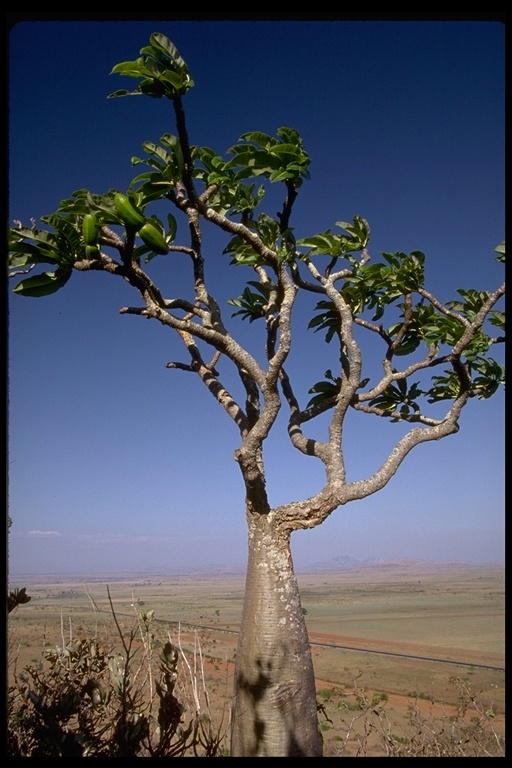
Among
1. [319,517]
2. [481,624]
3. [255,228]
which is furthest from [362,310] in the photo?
[481,624]

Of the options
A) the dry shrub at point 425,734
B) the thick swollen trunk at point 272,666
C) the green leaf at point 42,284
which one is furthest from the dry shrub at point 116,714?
the green leaf at point 42,284

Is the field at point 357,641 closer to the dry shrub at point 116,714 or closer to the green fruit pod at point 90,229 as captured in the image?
the dry shrub at point 116,714

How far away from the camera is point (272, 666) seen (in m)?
2.63

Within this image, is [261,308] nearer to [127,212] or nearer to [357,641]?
[127,212]

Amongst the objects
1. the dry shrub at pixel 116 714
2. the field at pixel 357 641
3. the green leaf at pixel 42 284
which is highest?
the green leaf at pixel 42 284

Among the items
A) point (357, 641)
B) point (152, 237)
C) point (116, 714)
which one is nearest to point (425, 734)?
point (116, 714)

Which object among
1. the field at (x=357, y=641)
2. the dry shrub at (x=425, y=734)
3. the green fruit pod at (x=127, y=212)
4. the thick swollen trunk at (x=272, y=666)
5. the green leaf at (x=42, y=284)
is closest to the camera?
the thick swollen trunk at (x=272, y=666)

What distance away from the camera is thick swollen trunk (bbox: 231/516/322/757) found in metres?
2.55

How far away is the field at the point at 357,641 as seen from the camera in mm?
4843

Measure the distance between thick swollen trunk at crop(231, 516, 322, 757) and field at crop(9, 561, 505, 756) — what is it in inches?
8.9

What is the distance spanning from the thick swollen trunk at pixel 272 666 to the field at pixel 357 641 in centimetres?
23

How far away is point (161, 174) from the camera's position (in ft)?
9.52
